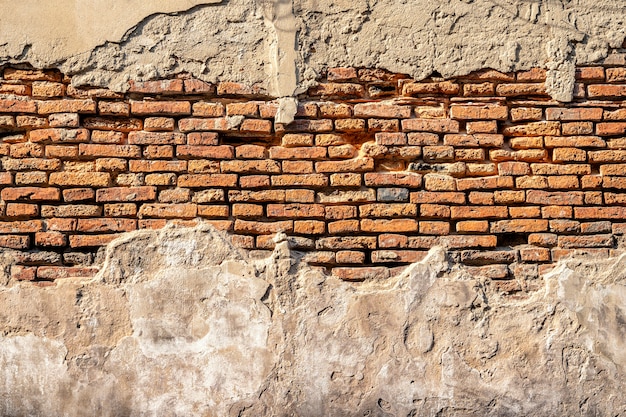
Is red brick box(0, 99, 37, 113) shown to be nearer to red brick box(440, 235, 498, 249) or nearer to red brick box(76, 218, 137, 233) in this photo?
red brick box(76, 218, 137, 233)

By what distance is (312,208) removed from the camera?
145 inches

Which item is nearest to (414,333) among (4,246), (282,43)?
(282,43)

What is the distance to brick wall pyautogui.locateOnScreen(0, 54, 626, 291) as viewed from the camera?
12.0 ft

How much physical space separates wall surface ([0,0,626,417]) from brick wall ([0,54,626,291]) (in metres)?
0.01

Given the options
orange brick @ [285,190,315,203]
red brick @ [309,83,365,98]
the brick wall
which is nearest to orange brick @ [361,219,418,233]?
the brick wall

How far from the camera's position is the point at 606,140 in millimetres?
3854

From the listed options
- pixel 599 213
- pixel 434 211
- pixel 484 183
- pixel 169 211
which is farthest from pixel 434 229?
pixel 169 211

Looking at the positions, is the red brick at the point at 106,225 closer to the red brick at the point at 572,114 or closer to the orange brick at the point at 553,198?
the orange brick at the point at 553,198

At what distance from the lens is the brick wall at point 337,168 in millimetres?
3658

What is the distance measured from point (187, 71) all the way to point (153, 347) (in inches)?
56.1

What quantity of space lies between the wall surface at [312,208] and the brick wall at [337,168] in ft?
0.04

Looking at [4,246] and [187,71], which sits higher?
[187,71]

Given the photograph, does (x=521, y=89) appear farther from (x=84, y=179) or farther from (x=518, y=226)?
(x=84, y=179)

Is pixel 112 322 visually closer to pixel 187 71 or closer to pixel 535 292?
pixel 187 71
